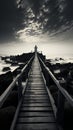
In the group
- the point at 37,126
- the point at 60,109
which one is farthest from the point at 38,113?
the point at 60,109

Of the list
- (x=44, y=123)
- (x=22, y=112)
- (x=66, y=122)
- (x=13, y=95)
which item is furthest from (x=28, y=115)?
(x=13, y=95)

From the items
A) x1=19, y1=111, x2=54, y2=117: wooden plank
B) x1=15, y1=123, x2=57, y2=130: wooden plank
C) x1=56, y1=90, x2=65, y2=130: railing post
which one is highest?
x1=56, y1=90, x2=65, y2=130: railing post

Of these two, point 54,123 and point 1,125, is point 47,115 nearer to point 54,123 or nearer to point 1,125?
point 54,123

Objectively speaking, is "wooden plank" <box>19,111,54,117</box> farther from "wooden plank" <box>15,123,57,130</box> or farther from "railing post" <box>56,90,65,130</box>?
"railing post" <box>56,90,65,130</box>

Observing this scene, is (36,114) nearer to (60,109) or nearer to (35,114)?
(35,114)

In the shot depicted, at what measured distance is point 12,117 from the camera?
5328 mm

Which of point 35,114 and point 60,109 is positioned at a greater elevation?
point 60,109

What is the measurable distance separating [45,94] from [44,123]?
300 centimetres

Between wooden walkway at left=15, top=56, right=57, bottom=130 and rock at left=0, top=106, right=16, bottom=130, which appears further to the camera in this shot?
rock at left=0, top=106, right=16, bottom=130

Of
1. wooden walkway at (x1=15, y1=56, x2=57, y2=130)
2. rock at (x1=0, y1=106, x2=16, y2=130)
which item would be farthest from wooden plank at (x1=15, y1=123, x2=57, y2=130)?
rock at (x1=0, y1=106, x2=16, y2=130)

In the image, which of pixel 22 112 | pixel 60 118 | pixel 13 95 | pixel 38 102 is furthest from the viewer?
pixel 13 95

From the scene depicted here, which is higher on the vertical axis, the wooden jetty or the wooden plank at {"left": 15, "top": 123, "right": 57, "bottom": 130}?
the wooden jetty

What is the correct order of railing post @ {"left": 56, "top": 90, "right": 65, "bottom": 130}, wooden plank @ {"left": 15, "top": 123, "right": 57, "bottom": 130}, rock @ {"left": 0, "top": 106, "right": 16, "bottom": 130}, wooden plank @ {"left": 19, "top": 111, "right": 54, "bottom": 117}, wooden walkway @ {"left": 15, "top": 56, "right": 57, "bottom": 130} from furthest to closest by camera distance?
wooden plank @ {"left": 19, "top": 111, "right": 54, "bottom": 117} → rock @ {"left": 0, "top": 106, "right": 16, "bottom": 130} → wooden walkway @ {"left": 15, "top": 56, "right": 57, "bottom": 130} → wooden plank @ {"left": 15, "top": 123, "right": 57, "bottom": 130} → railing post @ {"left": 56, "top": 90, "right": 65, "bottom": 130}

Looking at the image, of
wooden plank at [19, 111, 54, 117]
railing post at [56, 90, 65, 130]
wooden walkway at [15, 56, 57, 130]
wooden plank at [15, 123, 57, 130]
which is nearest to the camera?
railing post at [56, 90, 65, 130]
